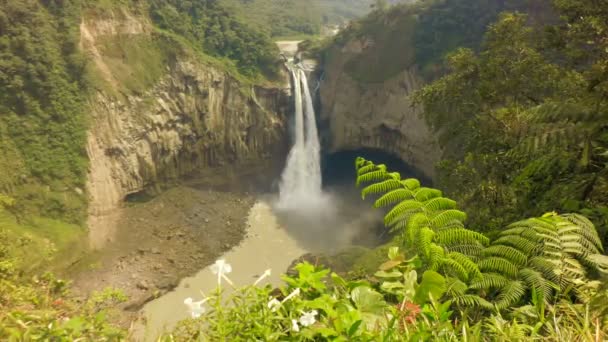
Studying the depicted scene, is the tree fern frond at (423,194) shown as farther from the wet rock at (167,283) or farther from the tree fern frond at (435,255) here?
the wet rock at (167,283)

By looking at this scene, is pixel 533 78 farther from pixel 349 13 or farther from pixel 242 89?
pixel 349 13

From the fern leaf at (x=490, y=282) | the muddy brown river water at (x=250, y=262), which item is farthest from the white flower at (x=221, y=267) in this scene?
the muddy brown river water at (x=250, y=262)

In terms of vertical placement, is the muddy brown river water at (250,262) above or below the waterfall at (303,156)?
below

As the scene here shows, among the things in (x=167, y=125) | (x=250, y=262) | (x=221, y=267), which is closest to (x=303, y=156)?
(x=167, y=125)

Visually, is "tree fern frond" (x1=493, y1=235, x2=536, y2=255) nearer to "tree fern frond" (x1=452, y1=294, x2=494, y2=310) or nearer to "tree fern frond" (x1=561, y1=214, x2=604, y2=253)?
"tree fern frond" (x1=561, y1=214, x2=604, y2=253)

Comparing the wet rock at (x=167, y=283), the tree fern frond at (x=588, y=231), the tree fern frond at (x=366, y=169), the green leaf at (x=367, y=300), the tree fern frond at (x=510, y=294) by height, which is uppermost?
the tree fern frond at (x=366, y=169)

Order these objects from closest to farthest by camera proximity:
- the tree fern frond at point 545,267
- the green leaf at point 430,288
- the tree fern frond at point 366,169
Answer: the green leaf at point 430,288
the tree fern frond at point 545,267
the tree fern frond at point 366,169

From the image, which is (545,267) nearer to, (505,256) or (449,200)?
(505,256)

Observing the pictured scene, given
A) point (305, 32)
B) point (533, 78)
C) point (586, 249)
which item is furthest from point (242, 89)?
point (305, 32)
